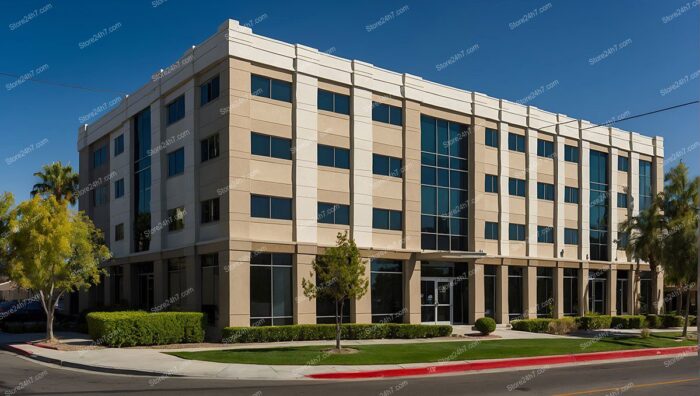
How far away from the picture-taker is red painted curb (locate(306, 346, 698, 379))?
762 inches

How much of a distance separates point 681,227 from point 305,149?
2208 cm

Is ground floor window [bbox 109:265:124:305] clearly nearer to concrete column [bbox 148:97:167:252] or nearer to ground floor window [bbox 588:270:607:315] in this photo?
concrete column [bbox 148:97:167:252]

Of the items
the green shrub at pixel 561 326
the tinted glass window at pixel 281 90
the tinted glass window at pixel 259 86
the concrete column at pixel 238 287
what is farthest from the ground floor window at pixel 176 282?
the green shrub at pixel 561 326

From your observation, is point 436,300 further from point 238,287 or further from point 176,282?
point 176,282

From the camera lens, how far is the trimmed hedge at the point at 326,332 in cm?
2720

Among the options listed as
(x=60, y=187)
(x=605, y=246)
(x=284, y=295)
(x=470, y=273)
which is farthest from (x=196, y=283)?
(x=605, y=246)

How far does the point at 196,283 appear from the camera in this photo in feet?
99.7

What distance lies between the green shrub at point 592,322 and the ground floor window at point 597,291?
4.06m

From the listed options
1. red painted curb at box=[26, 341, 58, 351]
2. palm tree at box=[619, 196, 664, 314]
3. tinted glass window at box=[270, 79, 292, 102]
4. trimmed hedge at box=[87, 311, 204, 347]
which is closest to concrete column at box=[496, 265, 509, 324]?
palm tree at box=[619, 196, 664, 314]

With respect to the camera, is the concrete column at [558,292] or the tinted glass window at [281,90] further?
the concrete column at [558,292]

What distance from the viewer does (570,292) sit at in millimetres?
43656

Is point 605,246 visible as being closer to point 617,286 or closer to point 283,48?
point 617,286

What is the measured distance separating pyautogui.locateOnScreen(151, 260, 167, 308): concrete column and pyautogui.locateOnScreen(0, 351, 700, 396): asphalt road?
12.5m

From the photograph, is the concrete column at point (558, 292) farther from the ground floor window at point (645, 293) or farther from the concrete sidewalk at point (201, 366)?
the concrete sidewalk at point (201, 366)
